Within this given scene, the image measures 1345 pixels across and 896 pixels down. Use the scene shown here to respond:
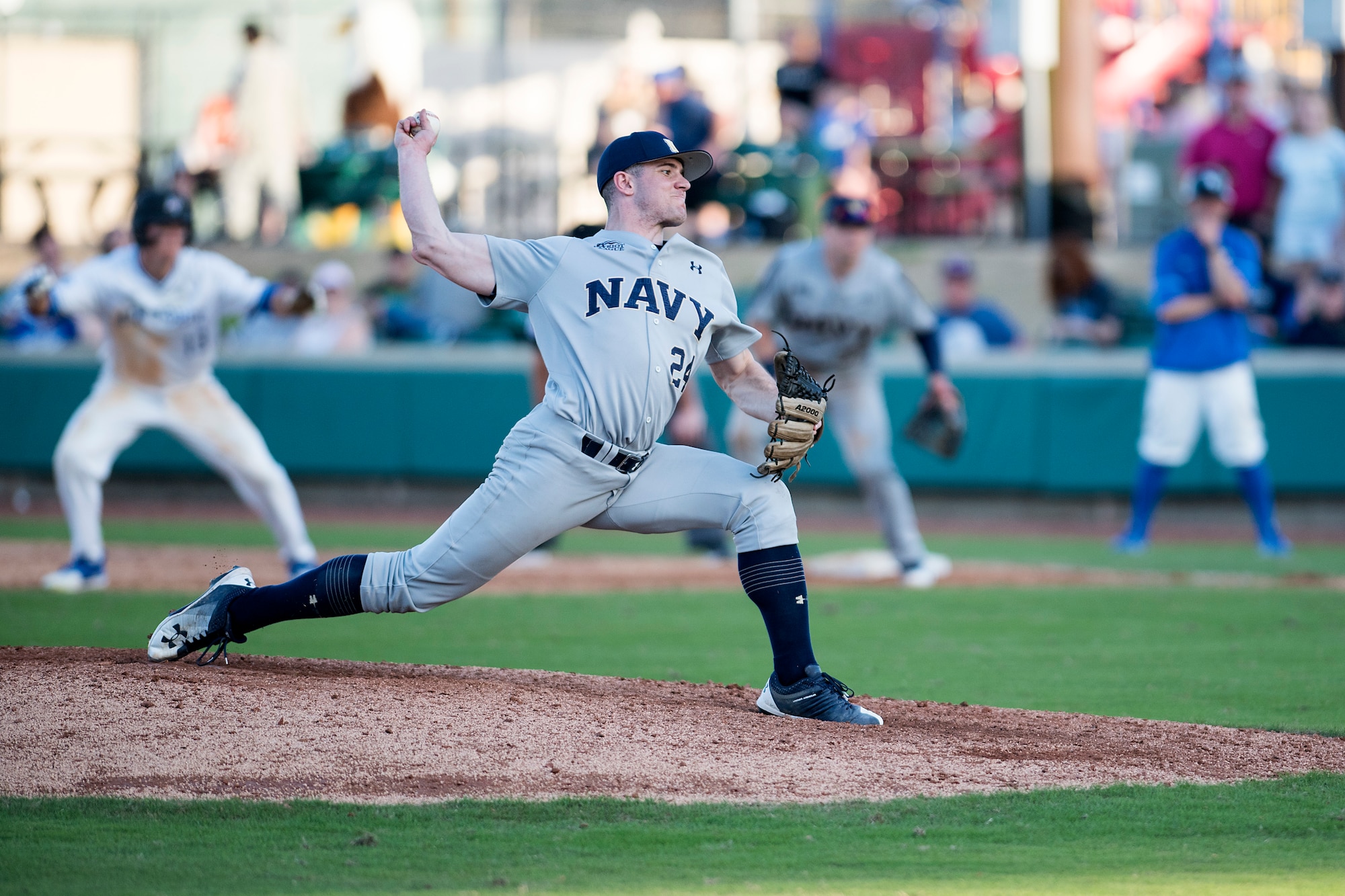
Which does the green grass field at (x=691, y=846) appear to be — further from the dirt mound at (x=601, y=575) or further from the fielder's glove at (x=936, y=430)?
the fielder's glove at (x=936, y=430)

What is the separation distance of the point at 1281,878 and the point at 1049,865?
1.69 ft

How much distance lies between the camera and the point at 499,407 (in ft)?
45.8

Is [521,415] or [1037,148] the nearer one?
[521,415]

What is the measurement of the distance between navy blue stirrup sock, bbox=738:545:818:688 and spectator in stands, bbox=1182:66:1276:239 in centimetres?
1100

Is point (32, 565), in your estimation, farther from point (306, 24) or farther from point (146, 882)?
point (306, 24)

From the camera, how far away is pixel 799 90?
1736cm

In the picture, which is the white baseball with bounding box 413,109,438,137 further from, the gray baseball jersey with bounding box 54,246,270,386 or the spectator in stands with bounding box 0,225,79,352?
the spectator in stands with bounding box 0,225,79,352

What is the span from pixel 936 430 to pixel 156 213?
15.6 ft

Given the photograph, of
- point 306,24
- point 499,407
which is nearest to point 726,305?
point 499,407

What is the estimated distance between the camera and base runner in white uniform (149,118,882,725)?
4.81m

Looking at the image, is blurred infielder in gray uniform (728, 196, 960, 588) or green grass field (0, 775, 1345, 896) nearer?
green grass field (0, 775, 1345, 896)

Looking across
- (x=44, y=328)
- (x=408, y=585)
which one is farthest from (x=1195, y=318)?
(x=44, y=328)

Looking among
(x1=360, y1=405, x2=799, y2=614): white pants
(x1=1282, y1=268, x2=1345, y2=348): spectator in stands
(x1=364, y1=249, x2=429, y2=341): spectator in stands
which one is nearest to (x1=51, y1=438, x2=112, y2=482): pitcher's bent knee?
(x1=360, y1=405, x2=799, y2=614): white pants

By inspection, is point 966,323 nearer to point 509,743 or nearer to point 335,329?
point 335,329
